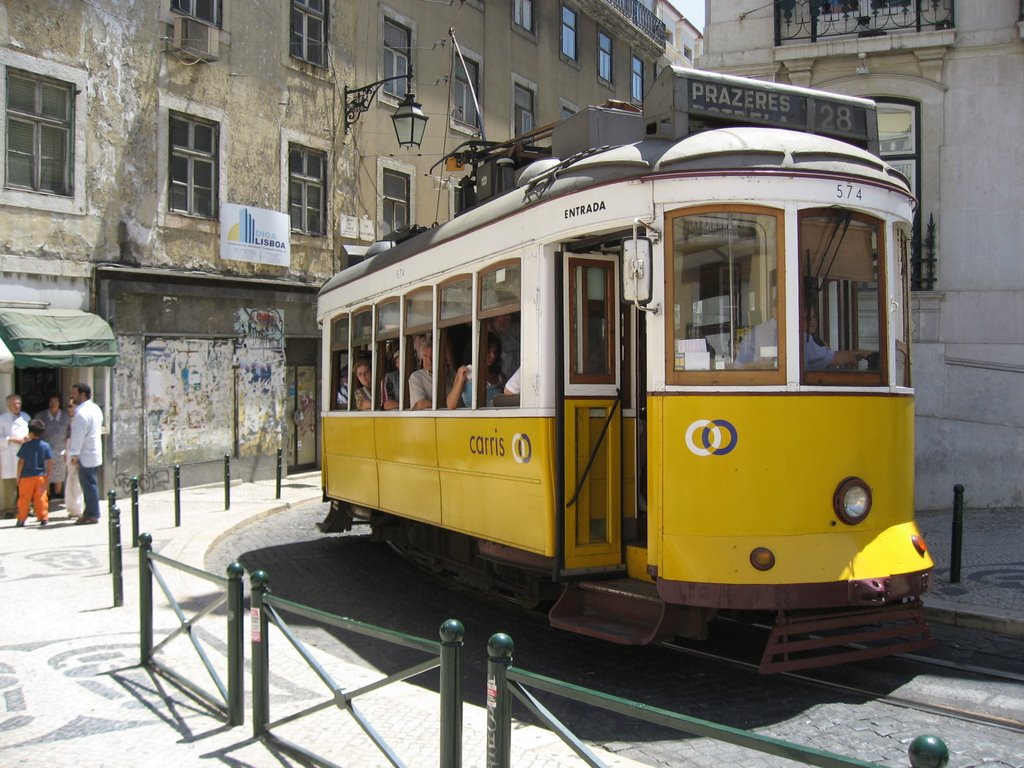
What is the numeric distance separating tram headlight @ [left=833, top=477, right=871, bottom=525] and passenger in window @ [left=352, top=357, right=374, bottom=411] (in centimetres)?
509

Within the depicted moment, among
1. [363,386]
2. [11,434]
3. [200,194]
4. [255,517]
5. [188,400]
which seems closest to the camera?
[363,386]

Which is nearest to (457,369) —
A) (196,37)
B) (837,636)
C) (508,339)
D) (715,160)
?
(508,339)

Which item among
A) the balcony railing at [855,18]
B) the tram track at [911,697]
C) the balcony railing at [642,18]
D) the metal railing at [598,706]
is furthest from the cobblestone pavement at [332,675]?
the balcony railing at [642,18]

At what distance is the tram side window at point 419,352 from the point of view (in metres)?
8.12

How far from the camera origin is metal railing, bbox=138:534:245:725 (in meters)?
5.21

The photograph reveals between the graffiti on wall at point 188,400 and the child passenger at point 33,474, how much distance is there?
11.1ft

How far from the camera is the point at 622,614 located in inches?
245

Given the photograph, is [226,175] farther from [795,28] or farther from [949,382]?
[949,382]

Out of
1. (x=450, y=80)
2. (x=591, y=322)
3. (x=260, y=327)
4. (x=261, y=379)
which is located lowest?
(x=261, y=379)

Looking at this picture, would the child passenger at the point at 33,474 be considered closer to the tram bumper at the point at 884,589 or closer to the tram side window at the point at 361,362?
the tram side window at the point at 361,362

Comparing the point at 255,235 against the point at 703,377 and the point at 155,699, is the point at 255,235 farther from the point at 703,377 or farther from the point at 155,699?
the point at 703,377

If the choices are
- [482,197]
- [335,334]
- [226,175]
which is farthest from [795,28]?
[226,175]

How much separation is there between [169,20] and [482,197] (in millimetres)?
9656

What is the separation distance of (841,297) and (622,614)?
239 cm
